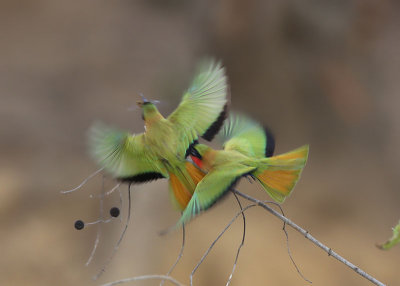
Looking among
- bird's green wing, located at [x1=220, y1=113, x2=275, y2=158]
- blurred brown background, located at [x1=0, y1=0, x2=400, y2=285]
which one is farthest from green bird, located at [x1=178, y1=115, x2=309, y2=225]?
blurred brown background, located at [x1=0, y1=0, x2=400, y2=285]

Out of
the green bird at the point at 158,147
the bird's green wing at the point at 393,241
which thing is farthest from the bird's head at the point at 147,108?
the bird's green wing at the point at 393,241

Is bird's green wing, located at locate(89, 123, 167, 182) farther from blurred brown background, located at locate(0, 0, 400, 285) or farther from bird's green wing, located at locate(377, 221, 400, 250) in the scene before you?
blurred brown background, located at locate(0, 0, 400, 285)

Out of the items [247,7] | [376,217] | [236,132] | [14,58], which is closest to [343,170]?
[376,217]

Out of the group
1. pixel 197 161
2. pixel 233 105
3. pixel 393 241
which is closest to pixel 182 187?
pixel 197 161

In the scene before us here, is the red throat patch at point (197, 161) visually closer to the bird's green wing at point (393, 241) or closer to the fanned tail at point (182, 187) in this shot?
the fanned tail at point (182, 187)

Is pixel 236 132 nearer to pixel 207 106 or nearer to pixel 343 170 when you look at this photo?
pixel 207 106

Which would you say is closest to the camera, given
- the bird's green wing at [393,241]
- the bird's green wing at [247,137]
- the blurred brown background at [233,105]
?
the bird's green wing at [393,241]

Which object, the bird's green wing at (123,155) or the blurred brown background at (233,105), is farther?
the blurred brown background at (233,105)

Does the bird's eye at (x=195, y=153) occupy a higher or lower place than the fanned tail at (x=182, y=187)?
higher

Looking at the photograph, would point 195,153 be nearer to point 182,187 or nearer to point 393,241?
point 182,187
